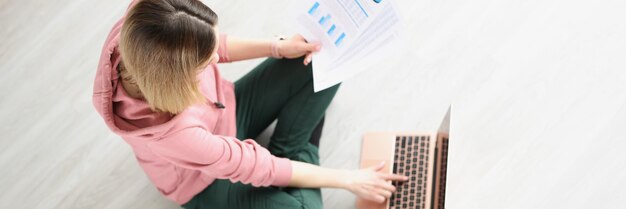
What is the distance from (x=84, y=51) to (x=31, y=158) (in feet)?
1.02

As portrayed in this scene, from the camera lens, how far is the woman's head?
972 millimetres

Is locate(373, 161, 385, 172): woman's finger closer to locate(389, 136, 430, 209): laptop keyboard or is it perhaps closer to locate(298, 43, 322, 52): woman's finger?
locate(389, 136, 430, 209): laptop keyboard

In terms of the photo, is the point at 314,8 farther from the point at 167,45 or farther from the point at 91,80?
the point at 91,80

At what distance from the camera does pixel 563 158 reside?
0.89 metres

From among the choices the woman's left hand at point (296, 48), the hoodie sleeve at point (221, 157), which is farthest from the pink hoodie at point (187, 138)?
the woman's left hand at point (296, 48)

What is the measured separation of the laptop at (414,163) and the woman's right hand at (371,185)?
21mm

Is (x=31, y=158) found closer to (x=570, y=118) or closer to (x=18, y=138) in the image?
(x=18, y=138)

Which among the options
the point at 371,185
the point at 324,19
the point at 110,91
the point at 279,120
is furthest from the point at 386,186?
the point at 110,91

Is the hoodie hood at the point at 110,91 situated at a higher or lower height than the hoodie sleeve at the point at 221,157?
higher

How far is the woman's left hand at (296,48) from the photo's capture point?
4.44ft

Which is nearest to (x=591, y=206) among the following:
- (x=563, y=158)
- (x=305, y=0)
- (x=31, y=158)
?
(x=563, y=158)

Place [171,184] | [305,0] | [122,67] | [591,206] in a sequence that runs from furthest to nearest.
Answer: [171,184], [305,0], [122,67], [591,206]

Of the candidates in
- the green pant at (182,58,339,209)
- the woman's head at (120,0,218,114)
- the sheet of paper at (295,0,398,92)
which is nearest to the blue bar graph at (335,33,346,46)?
the sheet of paper at (295,0,398,92)

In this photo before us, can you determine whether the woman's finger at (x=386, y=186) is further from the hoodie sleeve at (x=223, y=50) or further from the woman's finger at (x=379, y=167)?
the hoodie sleeve at (x=223, y=50)
